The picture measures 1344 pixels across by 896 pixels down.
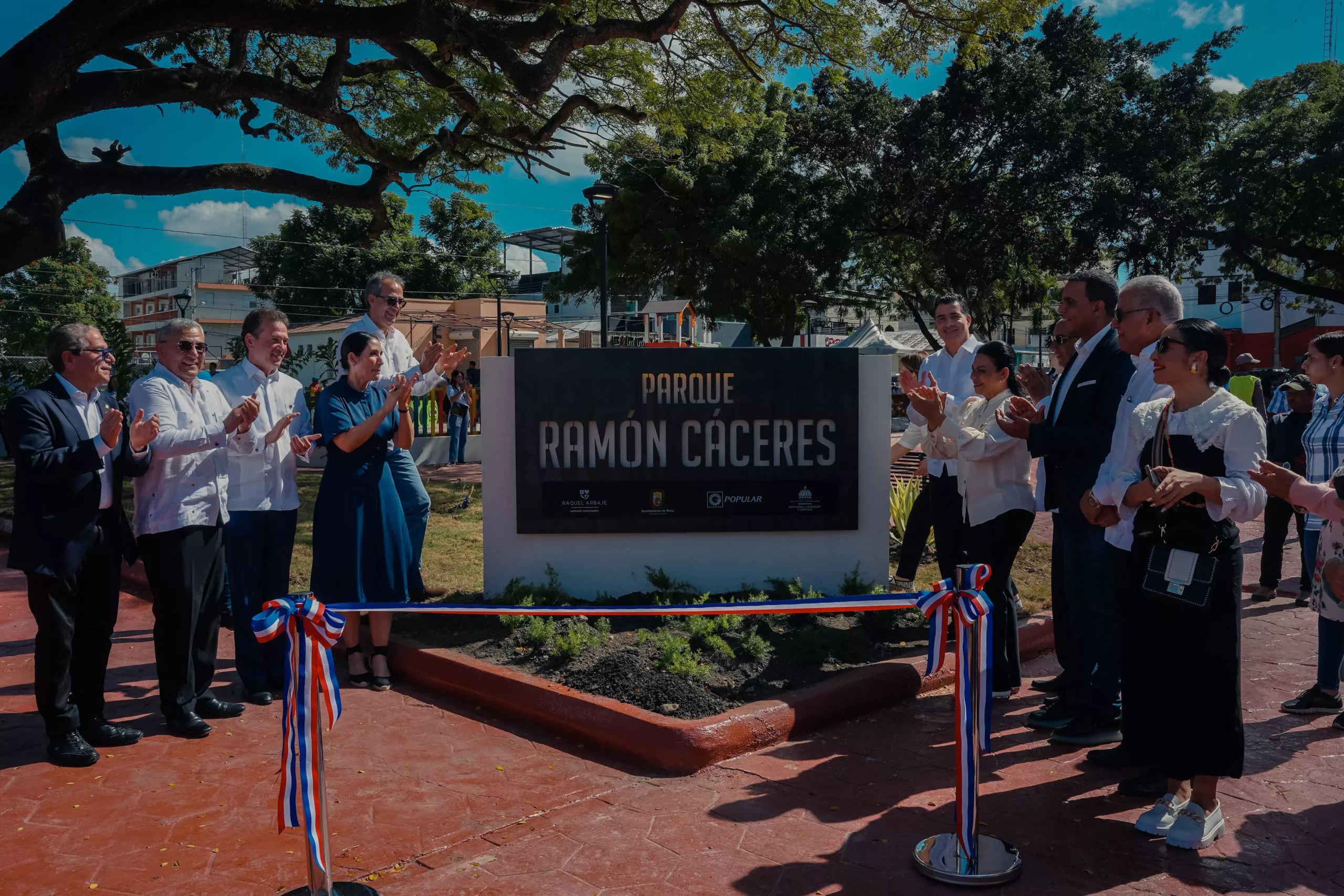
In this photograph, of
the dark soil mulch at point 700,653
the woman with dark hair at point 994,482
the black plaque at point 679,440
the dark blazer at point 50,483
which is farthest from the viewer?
the black plaque at point 679,440

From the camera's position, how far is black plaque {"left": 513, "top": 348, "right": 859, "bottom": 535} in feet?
20.5

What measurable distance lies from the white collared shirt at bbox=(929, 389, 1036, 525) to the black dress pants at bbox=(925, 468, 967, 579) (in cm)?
57

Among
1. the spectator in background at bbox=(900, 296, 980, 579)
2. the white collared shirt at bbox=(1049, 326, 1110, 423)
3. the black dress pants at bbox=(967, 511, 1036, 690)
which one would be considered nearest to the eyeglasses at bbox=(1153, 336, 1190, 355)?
the white collared shirt at bbox=(1049, 326, 1110, 423)

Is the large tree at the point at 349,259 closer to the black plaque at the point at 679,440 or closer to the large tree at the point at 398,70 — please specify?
the large tree at the point at 398,70

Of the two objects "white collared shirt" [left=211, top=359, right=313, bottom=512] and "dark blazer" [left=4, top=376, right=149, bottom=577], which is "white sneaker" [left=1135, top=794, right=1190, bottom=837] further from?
"dark blazer" [left=4, top=376, right=149, bottom=577]

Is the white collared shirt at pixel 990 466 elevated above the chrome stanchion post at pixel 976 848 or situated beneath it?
elevated above

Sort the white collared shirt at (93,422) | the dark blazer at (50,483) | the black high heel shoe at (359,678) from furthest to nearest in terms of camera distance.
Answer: the black high heel shoe at (359,678), the white collared shirt at (93,422), the dark blazer at (50,483)

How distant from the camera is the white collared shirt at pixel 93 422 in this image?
4.19m

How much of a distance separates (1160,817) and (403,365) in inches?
191

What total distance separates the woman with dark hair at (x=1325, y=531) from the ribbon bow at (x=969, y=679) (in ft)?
4.46

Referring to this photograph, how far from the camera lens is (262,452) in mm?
4926

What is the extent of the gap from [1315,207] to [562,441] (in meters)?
28.1

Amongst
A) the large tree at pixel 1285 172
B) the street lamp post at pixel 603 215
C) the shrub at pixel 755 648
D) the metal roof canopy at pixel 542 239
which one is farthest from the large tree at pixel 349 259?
the shrub at pixel 755 648

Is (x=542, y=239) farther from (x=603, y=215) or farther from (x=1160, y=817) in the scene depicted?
(x=1160, y=817)
